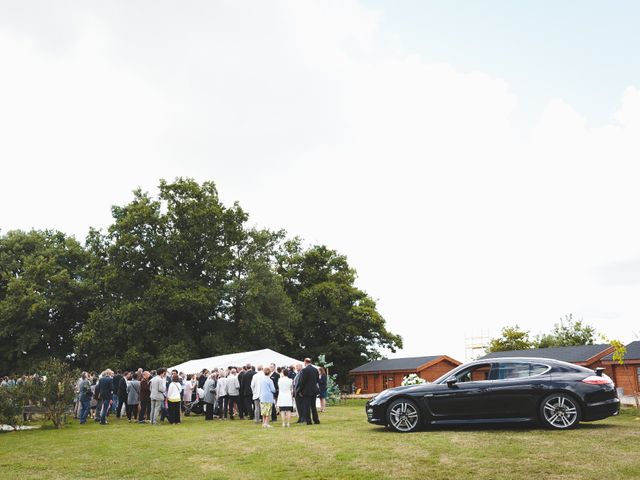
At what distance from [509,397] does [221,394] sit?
1226cm

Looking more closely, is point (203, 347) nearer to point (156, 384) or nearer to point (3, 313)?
point (3, 313)

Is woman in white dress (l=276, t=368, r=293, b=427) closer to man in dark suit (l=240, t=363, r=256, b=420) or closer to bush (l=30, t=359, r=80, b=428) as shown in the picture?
man in dark suit (l=240, t=363, r=256, b=420)

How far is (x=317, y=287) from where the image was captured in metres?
55.8

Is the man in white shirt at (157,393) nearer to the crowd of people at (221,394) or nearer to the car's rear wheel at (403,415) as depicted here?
the crowd of people at (221,394)

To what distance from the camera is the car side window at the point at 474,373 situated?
490 inches

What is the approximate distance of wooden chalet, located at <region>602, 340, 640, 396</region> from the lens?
1304 inches

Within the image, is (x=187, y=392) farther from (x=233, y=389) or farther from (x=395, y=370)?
(x=395, y=370)

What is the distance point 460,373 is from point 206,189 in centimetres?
3748

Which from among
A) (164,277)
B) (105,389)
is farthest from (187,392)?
(164,277)

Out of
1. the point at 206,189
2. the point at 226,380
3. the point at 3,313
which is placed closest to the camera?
the point at 226,380

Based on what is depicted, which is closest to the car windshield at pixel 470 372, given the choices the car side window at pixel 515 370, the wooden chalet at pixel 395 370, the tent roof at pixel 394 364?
the car side window at pixel 515 370

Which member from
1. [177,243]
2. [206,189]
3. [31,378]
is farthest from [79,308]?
[31,378]

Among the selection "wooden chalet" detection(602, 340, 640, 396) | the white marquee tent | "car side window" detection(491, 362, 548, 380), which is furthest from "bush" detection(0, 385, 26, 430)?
"wooden chalet" detection(602, 340, 640, 396)

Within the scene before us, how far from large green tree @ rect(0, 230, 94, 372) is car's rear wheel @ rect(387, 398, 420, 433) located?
119ft
